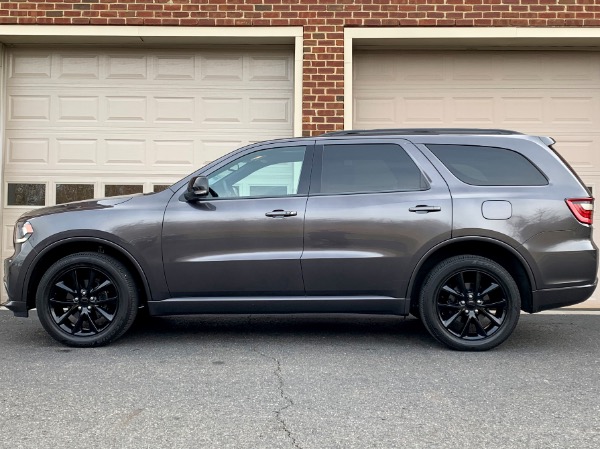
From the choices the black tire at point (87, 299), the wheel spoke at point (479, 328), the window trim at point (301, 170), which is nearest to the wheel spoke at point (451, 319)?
the wheel spoke at point (479, 328)

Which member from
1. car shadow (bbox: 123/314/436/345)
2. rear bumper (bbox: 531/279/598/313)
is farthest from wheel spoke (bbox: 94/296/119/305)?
rear bumper (bbox: 531/279/598/313)

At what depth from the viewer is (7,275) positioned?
6.38 metres

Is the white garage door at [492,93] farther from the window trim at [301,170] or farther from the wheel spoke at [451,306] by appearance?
the wheel spoke at [451,306]

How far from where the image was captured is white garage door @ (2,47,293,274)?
9.72 metres

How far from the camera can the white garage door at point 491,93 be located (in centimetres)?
967

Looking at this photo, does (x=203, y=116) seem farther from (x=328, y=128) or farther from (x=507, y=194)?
(x=507, y=194)

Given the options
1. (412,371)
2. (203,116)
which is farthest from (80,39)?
(412,371)

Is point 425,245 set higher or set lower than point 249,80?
lower

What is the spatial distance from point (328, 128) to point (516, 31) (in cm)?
265

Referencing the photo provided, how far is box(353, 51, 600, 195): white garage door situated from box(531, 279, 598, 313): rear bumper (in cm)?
393

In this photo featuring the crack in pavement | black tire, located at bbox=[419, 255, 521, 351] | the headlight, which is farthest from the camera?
the headlight

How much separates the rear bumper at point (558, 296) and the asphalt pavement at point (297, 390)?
16.2 inches

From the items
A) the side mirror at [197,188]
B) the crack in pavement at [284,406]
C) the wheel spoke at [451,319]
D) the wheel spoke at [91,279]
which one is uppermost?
the side mirror at [197,188]

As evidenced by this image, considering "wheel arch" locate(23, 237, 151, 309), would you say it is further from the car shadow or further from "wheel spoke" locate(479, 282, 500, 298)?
"wheel spoke" locate(479, 282, 500, 298)
